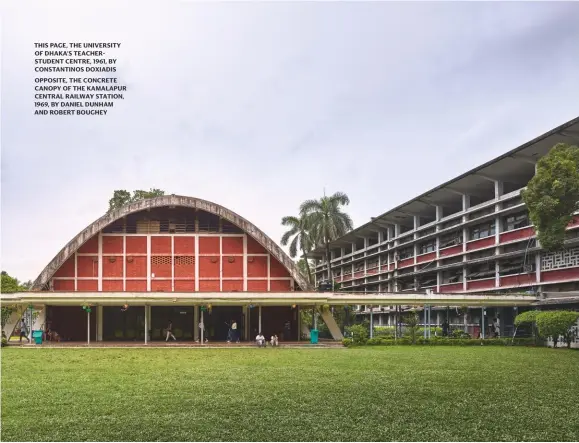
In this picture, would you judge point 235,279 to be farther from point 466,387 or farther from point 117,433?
point 117,433

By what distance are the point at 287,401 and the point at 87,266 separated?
93.3 ft

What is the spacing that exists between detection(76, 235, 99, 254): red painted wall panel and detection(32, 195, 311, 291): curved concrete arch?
1195mm

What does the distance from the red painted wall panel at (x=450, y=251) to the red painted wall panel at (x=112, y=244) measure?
24639 millimetres

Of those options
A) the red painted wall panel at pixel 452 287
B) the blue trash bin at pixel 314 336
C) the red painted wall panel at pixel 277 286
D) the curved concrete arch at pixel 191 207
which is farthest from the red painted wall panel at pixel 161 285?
the red painted wall panel at pixel 452 287

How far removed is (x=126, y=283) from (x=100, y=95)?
25651mm

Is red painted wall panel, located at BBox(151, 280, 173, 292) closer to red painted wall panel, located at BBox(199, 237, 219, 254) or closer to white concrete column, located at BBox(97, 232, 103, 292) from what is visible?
red painted wall panel, located at BBox(199, 237, 219, 254)

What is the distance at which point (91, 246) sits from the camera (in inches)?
1527

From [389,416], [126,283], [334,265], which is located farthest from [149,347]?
[334,265]

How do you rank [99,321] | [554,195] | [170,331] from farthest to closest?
[99,321]
[170,331]
[554,195]

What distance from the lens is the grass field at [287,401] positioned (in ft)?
33.4

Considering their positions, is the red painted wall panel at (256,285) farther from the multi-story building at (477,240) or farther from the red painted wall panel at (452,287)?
the red painted wall panel at (452,287)

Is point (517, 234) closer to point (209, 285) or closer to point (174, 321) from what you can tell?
point (209, 285)

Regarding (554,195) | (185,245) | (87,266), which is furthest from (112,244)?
(554,195)

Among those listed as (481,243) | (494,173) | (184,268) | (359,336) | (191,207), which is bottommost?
(359,336)
